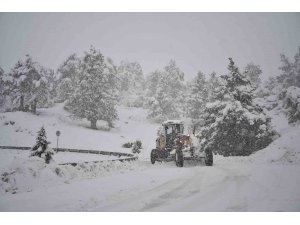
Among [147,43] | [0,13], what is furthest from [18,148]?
[0,13]

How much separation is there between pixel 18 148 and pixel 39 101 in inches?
461

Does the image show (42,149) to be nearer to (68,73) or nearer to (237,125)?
(237,125)

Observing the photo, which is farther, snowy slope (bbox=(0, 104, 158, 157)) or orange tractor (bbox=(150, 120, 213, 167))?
snowy slope (bbox=(0, 104, 158, 157))

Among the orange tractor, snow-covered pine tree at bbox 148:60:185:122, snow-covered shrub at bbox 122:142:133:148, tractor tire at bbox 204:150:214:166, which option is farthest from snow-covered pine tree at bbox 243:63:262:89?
snow-covered pine tree at bbox 148:60:185:122

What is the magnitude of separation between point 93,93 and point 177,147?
28.0 metres

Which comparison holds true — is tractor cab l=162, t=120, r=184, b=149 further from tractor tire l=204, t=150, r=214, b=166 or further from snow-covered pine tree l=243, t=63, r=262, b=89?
snow-covered pine tree l=243, t=63, r=262, b=89

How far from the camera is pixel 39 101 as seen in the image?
4484 centimetres

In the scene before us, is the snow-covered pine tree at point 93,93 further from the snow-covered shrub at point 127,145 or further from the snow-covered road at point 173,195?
the snow-covered road at point 173,195

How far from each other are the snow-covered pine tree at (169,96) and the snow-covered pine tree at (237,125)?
3075cm

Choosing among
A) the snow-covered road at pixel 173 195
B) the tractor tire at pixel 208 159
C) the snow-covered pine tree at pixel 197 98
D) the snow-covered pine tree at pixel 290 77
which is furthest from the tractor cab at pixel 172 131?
the snow-covered pine tree at pixel 197 98

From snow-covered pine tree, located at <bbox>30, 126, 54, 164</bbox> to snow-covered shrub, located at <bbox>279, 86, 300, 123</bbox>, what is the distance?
1756 cm

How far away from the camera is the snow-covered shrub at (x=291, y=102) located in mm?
23758

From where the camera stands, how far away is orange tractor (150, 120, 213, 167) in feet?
60.0

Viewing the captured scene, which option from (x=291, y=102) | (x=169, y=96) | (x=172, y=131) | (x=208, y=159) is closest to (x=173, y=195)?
(x=208, y=159)
